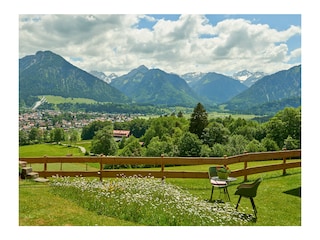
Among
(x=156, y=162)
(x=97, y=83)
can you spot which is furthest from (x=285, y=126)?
(x=97, y=83)

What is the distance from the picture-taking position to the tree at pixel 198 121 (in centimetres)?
3491

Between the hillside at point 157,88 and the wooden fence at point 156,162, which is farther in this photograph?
the hillside at point 157,88

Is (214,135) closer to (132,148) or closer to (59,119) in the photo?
(132,148)

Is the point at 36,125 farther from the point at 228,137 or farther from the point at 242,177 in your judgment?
the point at 228,137

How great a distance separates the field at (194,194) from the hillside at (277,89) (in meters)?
7.82

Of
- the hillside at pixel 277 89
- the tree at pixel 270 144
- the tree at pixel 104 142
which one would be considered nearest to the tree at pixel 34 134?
the tree at pixel 104 142

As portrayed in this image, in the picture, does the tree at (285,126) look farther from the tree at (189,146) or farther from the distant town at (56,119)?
the distant town at (56,119)

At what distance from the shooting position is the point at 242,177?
1038 cm

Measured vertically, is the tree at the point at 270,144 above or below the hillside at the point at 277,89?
below

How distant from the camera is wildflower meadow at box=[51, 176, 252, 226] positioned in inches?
265

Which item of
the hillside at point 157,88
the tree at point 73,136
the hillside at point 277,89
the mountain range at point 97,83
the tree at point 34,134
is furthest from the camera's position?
the hillside at point 157,88

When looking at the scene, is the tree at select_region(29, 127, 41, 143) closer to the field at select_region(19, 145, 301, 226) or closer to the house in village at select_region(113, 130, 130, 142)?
the field at select_region(19, 145, 301, 226)
